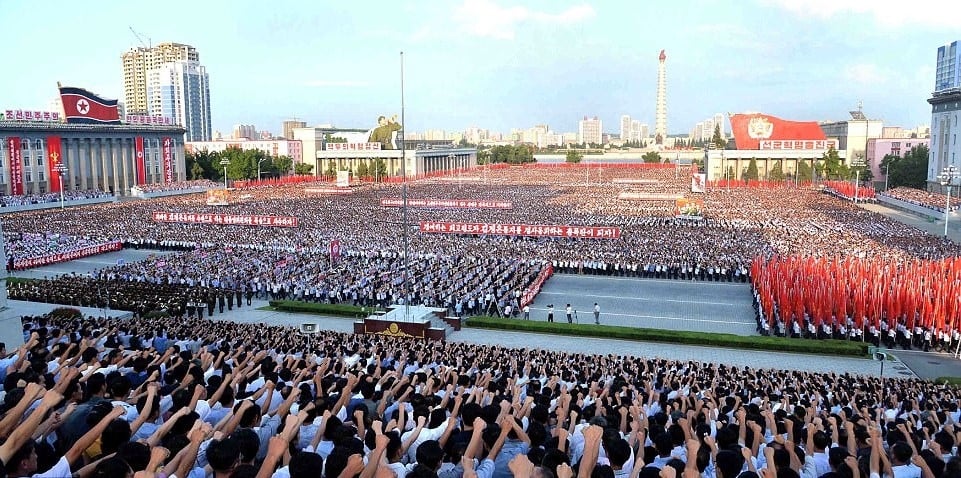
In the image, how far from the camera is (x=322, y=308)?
23.5 metres

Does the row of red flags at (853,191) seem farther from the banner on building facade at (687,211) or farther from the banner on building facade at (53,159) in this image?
the banner on building facade at (53,159)

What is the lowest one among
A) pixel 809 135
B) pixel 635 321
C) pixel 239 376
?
pixel 635 321

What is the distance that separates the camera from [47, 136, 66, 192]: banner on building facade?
2677 inches

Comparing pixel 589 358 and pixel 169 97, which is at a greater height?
pixel 169 97

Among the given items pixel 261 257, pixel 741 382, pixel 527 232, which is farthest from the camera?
pixel 527 232

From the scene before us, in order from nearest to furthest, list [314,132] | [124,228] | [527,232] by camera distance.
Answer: [527,232] < [124,228] < [314,132]

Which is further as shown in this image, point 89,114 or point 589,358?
point 89,114

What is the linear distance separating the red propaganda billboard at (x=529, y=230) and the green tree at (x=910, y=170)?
54488 millimetres

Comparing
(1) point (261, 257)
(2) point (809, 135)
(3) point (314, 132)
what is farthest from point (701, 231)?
(3) point (314, 132)

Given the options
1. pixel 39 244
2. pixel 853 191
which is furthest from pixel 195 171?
pixel 853 191

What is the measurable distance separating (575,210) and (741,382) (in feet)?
130

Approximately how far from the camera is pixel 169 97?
171875mm

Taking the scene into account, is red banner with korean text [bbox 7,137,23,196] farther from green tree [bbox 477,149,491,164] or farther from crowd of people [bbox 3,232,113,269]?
green tree [bbox 477,149,491,164]

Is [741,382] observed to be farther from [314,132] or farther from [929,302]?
[314,132]
